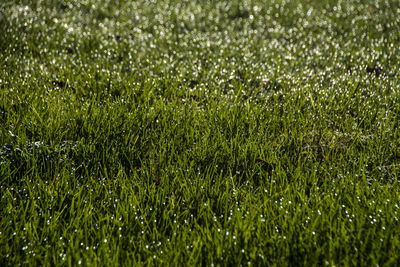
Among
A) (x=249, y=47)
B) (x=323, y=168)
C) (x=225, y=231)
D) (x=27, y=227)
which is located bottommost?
(x=27, y=227)

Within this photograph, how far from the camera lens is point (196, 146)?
2777 millimetres

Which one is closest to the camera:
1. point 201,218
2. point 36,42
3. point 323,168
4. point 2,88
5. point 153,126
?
point 201,218

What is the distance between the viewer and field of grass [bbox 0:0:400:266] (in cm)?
203

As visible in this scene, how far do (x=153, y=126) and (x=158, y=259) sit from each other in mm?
1359

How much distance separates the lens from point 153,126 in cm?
311

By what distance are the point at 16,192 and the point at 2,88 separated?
157 cm

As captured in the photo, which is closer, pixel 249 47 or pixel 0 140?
pixel 0 140

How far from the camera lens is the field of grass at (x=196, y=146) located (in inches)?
79.9

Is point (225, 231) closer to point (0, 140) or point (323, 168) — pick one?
point (323, 168)

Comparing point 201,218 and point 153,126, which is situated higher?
point 153,126

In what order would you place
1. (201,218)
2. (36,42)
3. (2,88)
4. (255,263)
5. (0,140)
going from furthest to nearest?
(36,42)
(2,88)
(0,140)
(201,218)
(255,263)

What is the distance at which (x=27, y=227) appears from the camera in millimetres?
2074

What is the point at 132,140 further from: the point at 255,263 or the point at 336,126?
the point at 336,126

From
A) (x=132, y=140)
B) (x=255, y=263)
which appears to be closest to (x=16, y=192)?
(x=132, y=140)
